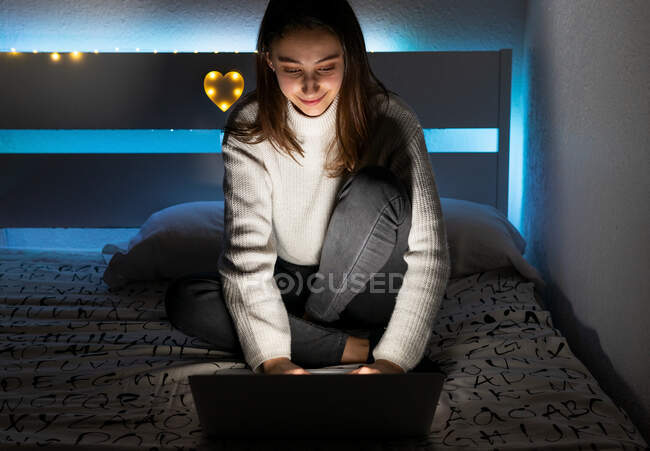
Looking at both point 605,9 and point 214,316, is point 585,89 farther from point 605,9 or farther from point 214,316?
point 214,316

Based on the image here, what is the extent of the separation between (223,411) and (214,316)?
0.41 meters

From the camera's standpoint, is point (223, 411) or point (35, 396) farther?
point (35, 396)

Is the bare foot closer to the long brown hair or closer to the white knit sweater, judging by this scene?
the white knit sweater

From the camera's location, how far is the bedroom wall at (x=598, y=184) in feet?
3.53

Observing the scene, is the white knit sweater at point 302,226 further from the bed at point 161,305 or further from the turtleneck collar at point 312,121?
the bed at point 161,305

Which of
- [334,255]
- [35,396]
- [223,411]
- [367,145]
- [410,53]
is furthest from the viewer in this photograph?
[410,53]

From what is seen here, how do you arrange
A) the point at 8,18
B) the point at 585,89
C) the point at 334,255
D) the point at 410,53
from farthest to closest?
the point at 8,18, the point at 410,53, the point at 585,89, the point at 334,255

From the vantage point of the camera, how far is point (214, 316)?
1.20 meters

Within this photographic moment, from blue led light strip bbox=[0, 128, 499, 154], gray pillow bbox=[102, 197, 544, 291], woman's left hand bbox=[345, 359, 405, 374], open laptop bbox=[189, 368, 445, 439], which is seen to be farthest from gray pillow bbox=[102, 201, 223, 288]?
open laptop bbox=[189, 368, 445, 439]

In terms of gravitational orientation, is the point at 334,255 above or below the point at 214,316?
above

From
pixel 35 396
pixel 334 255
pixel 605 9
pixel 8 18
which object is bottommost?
pixel 35 396

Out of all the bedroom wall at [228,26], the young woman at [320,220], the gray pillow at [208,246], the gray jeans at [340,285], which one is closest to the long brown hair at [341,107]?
the young woman at [320,220]

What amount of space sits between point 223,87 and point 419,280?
125 centimetres

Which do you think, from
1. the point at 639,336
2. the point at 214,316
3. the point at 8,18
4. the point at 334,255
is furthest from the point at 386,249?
the point at 8,18
